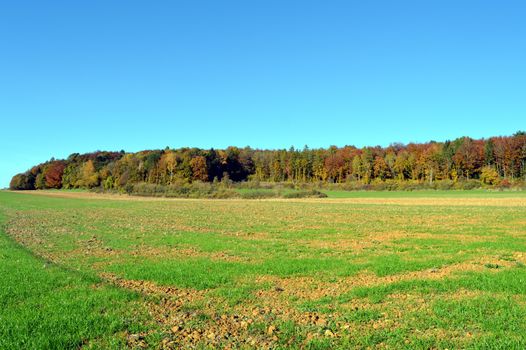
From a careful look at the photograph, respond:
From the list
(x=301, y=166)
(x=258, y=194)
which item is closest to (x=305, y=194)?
(x=258, y=194)

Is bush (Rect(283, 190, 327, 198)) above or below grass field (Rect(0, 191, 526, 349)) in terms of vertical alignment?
above

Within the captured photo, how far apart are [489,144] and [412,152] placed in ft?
68.5

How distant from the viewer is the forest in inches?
4454

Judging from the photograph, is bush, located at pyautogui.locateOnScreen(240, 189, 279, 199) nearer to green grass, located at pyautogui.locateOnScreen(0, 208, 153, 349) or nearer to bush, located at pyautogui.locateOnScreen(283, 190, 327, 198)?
bush, located at pyautogui.locateOnScreen(283, 190, 327, 198)

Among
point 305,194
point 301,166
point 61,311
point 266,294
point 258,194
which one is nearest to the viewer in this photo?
point 61,311

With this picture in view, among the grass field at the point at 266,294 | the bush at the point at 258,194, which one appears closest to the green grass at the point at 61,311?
the grass field at the point at 266,294

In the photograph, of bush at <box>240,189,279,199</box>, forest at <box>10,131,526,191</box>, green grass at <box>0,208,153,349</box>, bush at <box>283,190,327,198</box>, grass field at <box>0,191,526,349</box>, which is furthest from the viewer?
forest at <box>10,131,526,191</box>

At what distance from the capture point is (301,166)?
462ft

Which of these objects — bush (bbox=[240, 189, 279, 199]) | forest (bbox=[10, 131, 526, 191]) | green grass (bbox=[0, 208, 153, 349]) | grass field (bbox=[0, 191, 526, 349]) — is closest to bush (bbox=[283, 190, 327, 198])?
bush (bbox=[240, 189, 279, 199])

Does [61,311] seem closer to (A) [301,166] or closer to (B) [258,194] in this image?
(B) [258,194]

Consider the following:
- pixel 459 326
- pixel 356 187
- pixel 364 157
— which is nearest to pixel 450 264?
A: pixel 459 326

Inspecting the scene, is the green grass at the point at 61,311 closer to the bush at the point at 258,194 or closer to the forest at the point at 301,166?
the bush at the point at 258,194

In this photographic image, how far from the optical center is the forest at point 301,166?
113125mm

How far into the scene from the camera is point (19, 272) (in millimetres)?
12180
